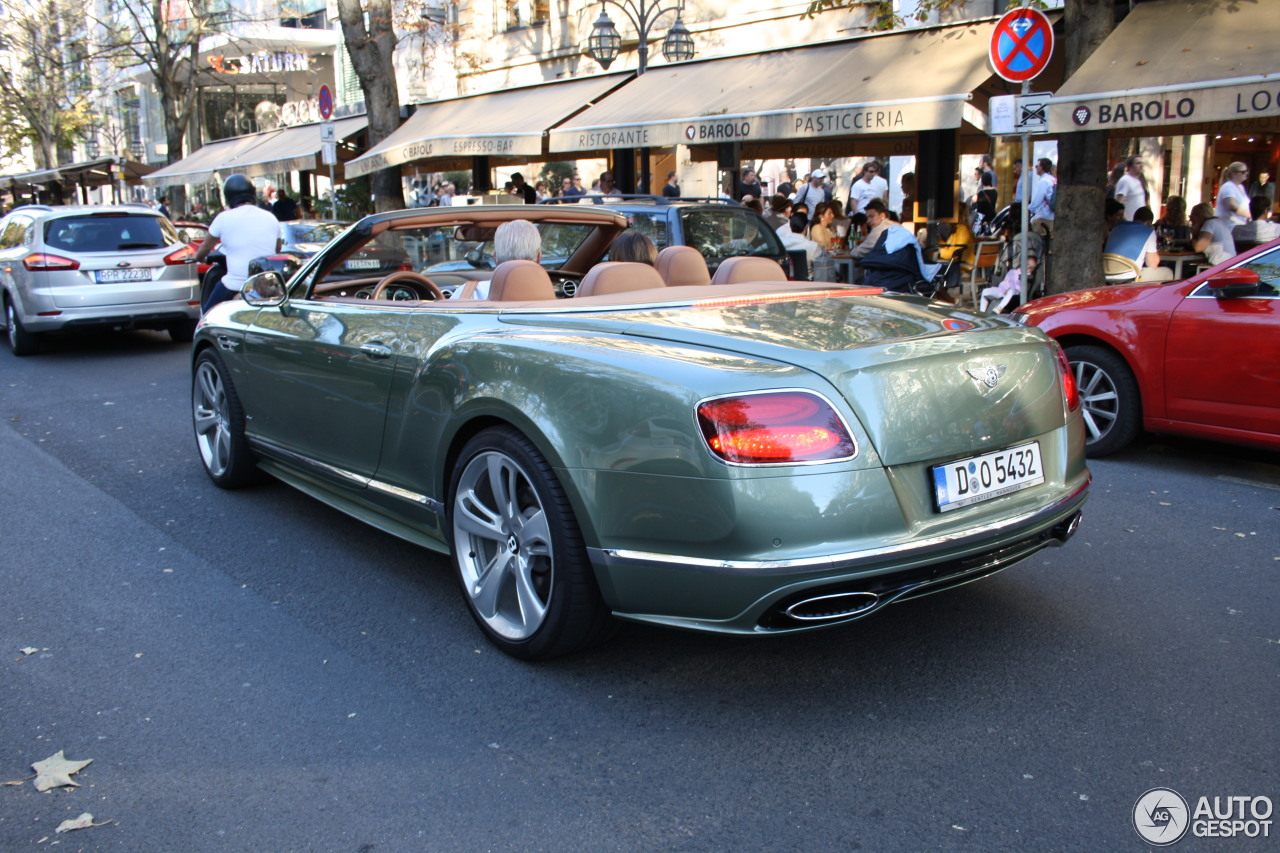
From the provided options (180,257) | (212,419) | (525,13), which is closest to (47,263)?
(180,257)

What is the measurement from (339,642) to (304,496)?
213 centimetres

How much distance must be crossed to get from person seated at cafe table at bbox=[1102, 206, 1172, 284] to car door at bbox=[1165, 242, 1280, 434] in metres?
4.68

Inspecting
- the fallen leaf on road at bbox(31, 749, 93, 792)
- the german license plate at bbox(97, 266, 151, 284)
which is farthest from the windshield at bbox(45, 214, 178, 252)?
the fallen leaf on road at bbox(31, 749, 93, 792)

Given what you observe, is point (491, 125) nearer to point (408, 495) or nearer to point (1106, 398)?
point (1106, 398)

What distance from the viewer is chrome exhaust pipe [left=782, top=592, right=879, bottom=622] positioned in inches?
119

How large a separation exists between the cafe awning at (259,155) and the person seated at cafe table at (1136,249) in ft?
50.5

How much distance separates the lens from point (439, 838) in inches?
106

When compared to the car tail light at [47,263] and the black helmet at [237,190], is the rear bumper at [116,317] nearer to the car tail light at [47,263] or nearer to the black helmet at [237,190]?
the car tail light at [47,263]

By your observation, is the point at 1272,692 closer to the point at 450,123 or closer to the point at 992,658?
the point at 992,658

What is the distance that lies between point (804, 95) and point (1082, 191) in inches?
154

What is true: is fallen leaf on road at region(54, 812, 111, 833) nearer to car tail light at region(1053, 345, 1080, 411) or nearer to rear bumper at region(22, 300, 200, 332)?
car tail light at region(1053, 345, 1080, 411)

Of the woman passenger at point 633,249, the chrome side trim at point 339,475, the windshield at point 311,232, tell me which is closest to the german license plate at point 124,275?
the windshield at point 311,232

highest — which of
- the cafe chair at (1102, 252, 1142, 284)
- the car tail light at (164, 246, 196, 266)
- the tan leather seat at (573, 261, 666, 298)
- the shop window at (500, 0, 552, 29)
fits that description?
the shop window at (500, 0, 552, 29)

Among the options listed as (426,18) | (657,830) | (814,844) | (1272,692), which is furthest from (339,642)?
(426,18)
